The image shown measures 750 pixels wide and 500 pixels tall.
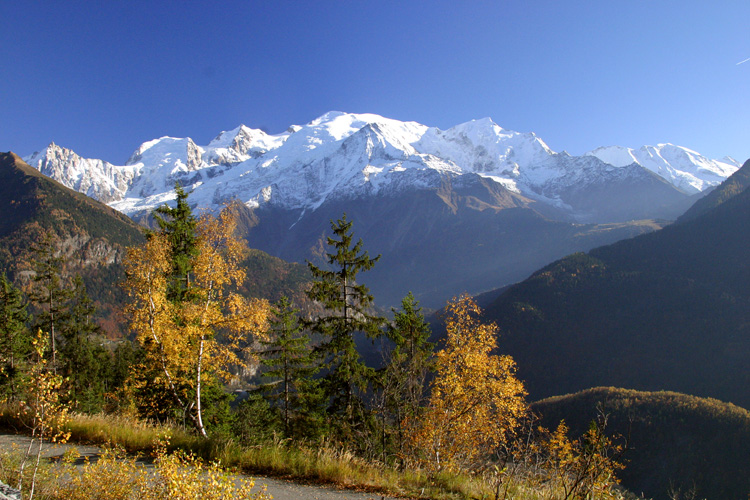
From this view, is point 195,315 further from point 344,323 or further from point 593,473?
point 593,473

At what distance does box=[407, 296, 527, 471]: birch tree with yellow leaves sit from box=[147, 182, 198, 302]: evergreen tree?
11.6 meters

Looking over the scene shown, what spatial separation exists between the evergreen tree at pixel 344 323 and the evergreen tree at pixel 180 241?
5.67 meters

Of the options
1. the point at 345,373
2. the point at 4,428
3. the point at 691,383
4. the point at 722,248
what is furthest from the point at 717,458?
the point at 722,248

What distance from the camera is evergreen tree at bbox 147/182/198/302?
1731 centimetres

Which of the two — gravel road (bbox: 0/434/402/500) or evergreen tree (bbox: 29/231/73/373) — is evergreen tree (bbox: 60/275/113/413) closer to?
evergreen tree (bbox: 29/231/73/373)

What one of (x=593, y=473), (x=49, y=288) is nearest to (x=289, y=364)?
(x=49, y=288)

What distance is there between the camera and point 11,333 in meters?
28.0

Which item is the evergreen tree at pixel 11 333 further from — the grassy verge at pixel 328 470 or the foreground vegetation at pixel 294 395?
the grassy verge at pixel 328 470

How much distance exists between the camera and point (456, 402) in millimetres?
14352

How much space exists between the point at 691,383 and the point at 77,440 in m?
179

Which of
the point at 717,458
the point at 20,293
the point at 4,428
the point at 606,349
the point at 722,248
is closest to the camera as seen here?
the point at 4,428

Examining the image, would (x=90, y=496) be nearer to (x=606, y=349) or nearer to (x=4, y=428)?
(x=4, y=428)

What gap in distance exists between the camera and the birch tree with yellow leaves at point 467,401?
45.3ft

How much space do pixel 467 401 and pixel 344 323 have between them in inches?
299
